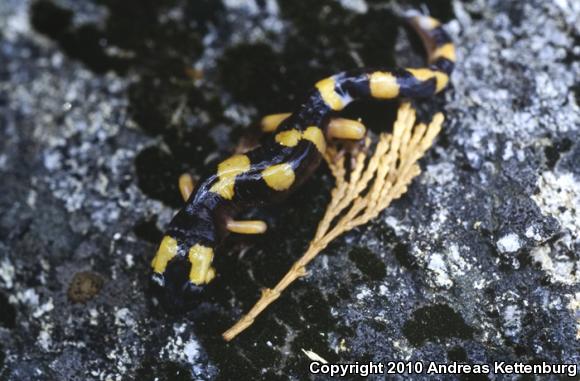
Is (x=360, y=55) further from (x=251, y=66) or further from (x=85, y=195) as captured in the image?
(x=85, y=195)

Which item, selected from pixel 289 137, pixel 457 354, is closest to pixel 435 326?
pixel 457 354

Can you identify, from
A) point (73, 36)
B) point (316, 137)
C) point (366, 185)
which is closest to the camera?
point (366, 185)

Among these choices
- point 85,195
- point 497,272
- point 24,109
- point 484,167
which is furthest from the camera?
point 24,109

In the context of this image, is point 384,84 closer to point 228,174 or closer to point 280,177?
point 280,177

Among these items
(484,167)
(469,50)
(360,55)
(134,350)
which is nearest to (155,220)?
(134,350)

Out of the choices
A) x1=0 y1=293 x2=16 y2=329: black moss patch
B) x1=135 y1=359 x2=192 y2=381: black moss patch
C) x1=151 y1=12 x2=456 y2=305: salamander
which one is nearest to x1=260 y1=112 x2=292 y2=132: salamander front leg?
x1=151 y1=12 x2=456 y2=305: salamander

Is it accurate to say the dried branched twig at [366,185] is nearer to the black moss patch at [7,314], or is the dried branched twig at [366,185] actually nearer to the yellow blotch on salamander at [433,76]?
the yellow blotch on salamander at [433,76]
